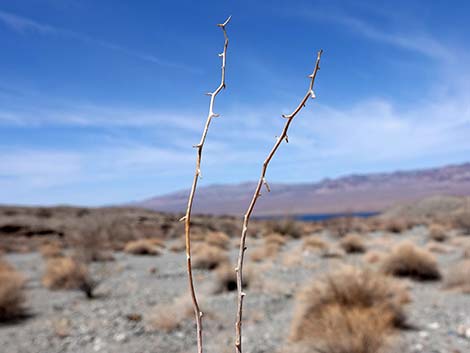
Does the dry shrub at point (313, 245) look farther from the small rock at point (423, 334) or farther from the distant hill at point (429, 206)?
the distant hill at point (429, 206)

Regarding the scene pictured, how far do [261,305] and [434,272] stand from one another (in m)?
5.13

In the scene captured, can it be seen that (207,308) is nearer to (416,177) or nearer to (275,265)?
(275,265)

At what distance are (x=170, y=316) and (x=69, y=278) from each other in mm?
4346

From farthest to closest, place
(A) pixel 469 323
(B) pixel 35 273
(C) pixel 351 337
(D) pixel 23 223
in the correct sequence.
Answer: (D) pixel 23 223, (B) pixel 35 273, (A) pixel 469 323, (C) pixel 351 337

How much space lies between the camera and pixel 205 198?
196125 millimetres

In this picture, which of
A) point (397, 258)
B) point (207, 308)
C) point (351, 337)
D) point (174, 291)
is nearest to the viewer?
point (351, 337)

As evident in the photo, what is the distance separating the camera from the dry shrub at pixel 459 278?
328 inches

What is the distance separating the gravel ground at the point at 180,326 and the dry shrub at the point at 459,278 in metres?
0.22

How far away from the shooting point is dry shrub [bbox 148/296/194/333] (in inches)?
247

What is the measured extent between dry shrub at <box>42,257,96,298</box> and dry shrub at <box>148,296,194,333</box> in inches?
103

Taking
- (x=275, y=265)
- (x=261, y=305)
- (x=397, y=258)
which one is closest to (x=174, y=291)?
(x=261, y=305)

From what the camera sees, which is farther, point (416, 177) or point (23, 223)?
point (416, 177)

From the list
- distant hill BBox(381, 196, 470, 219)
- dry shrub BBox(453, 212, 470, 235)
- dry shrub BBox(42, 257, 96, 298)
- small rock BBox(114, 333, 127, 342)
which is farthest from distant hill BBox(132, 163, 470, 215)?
small rock BBox(114, 333, 127, 342)

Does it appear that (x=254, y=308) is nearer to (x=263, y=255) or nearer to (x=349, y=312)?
(x=349, y=312)
